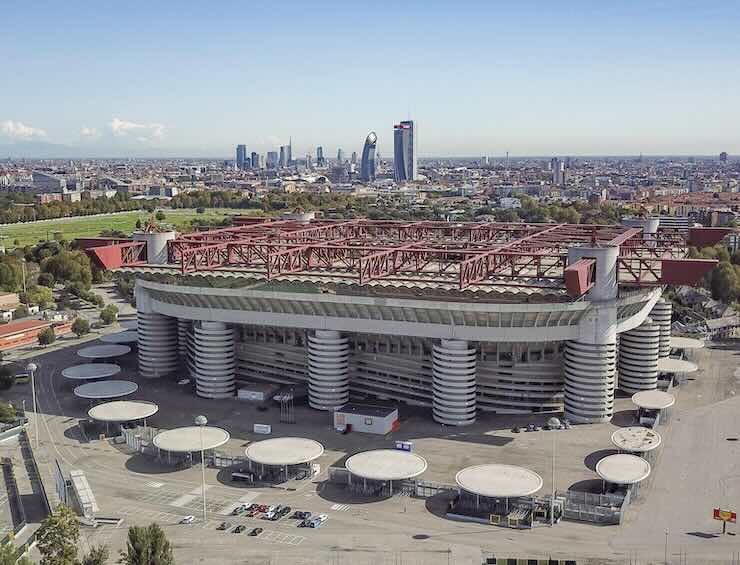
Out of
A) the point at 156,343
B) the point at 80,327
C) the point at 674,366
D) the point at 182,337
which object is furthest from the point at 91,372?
the point at 674,366

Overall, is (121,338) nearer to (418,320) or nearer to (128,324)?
(128,324)

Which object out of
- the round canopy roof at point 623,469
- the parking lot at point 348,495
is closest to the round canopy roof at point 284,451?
the parking lot at point 348,495

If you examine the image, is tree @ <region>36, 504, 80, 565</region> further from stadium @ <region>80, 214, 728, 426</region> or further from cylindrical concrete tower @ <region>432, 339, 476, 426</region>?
cylindrical concrete tower @ <region>432, 339, 476, 426</region>

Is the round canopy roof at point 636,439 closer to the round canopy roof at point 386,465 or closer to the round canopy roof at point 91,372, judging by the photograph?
the round canopy roof at point 386,465

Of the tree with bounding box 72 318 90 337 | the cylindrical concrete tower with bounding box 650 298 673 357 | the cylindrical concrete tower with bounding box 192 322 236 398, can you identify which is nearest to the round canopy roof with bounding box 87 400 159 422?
the cylindrical concrete tower with bounding box 192 322 236 398

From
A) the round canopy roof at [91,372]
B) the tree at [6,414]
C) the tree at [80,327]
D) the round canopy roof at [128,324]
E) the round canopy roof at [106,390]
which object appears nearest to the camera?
the tree at [6,414]
